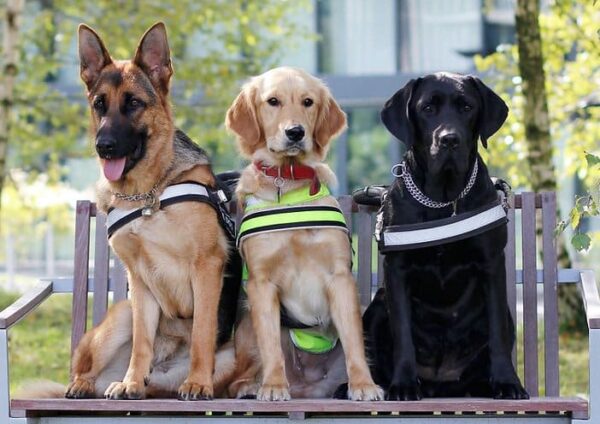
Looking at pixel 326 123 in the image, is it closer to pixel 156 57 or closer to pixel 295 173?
pixel 295 173

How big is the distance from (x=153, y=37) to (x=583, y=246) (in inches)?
75.7

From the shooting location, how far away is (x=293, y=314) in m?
4.55

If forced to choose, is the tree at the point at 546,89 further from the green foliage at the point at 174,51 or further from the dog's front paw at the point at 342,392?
the dog's front paw at the point at 342,392

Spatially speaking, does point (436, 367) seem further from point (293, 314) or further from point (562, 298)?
point (562, 298)

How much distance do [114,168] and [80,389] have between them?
2.96 feet

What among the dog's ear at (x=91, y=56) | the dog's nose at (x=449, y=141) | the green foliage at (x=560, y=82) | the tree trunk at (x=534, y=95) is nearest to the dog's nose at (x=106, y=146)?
the dog's ear at (x=91, y=56)

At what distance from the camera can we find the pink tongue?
14.5 feet

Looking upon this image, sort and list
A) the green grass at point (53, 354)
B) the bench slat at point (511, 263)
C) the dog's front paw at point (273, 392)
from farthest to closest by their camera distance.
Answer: the green grass at point (53, 354)
the bench slat at point (511, 263)
the dog's front paw at point (273, 392)

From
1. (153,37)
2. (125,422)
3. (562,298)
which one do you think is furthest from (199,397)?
(562,298)

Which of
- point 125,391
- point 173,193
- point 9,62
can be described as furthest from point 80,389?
point 9,62

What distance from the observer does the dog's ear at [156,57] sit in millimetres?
4520

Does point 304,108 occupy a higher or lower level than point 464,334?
higher

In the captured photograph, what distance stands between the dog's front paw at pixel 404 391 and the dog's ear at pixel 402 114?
962 mm

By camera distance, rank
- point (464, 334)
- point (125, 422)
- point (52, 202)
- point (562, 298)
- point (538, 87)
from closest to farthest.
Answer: point (125, 422) → point (464, 334) → point (538, 87) → point (562, 298) → point (52, 202)
